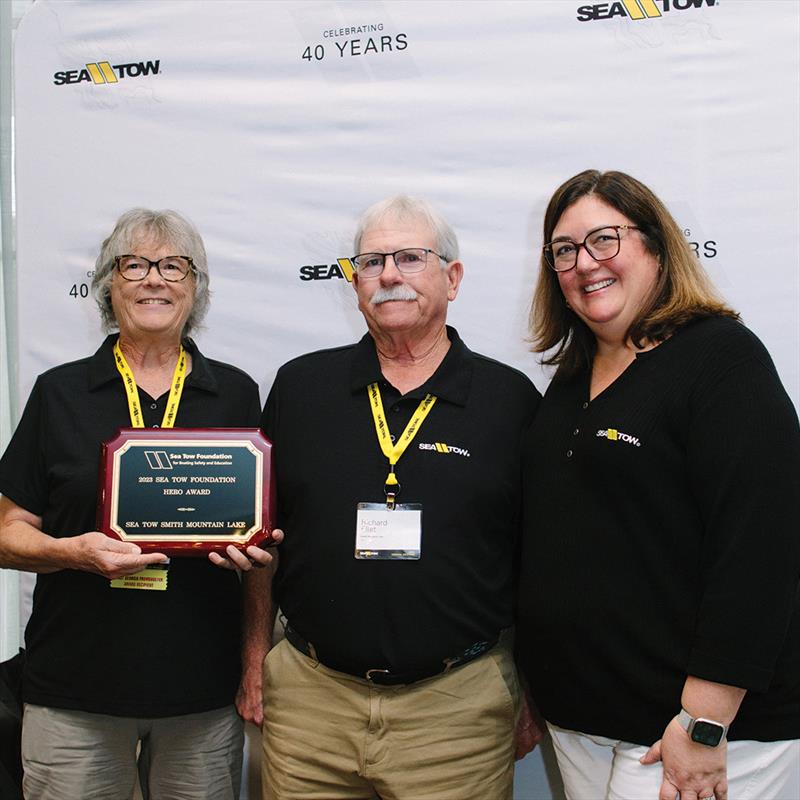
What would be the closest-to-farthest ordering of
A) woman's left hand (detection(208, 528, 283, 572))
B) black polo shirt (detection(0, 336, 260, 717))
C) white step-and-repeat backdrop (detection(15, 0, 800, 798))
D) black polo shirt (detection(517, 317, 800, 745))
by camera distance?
black polo shirt (detection(517, 317, 800, 745))
woman's left hand (detection(208, 528, 283, 572))
black polo shirt (detection(0, 336, 260, 717))
white step-and-repeat backdrop (detection(15, 0, 800, 798))

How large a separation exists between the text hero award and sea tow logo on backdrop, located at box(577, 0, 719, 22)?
1.62 metres

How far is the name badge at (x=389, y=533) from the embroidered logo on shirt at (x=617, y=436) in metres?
0.45

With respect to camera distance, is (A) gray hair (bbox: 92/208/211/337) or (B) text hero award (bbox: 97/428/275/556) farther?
(A) gray hair (bbox: 92/208/211/337)

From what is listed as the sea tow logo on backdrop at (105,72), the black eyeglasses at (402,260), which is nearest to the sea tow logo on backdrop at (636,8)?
the black eyeglasses at (402,260)

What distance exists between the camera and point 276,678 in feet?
6.40

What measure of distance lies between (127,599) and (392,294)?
0.93m

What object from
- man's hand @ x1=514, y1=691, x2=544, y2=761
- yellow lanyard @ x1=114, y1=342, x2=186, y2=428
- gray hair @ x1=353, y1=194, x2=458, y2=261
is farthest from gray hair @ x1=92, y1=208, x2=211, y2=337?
man's hand @ x1=514, y1=691, x2=544, y2=761

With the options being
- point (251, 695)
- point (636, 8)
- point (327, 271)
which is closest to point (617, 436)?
point (251, 695)

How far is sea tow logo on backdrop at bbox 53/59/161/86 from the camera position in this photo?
280 cm

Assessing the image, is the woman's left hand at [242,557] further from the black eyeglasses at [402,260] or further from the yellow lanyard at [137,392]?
the black eyeglasses at [402,260]

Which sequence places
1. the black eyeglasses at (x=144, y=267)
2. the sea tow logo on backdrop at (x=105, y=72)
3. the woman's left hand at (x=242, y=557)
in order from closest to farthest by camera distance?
the woman's left hand at (x=242, y=557) < the black eyeglasses at (x=144, y=267) < the sea tow logo on backdrop at (x=105, y=72)

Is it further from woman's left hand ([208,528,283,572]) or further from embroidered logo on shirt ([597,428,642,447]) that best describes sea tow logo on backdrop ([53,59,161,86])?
embroidered logo on shirt ([597,428,642,447])

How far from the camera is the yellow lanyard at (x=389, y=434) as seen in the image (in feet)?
6.05

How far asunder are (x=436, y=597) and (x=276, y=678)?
453 mm
